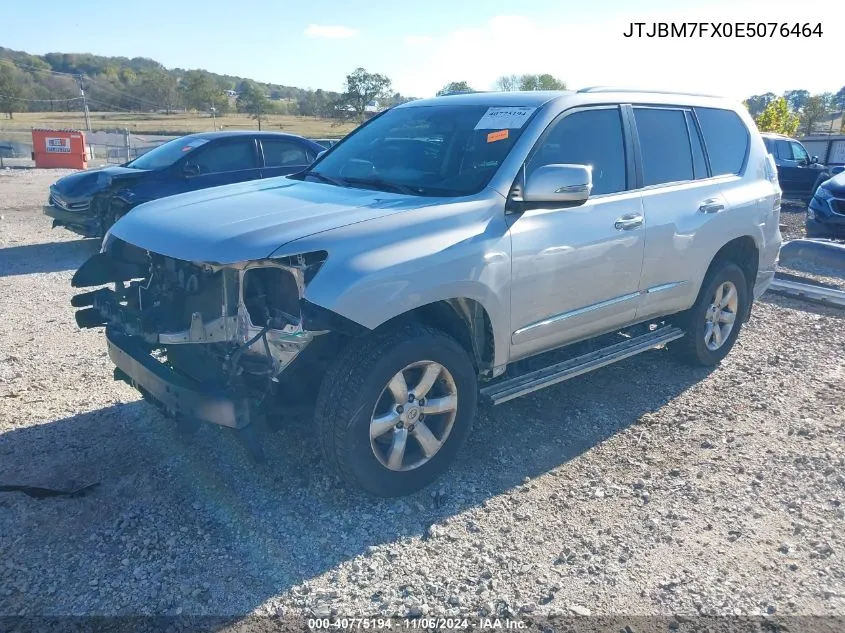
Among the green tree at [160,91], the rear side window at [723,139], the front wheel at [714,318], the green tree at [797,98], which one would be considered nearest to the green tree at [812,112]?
the green tree at [797,98]

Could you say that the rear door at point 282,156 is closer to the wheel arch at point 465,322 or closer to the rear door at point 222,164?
the rear door at point 222,164

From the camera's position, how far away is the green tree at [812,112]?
2201 inches

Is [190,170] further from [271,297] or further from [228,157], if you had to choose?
[271,297]

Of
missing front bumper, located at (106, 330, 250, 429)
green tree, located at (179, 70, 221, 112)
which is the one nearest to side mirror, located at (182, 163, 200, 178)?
missing front bumper, located at (106, 330, 250, 429)

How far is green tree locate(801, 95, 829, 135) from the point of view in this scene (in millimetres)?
55906

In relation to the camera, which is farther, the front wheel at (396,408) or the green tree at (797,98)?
the green tree at (797,98)

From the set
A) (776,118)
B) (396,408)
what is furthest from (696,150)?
(776,118)

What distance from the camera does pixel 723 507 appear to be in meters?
3.61

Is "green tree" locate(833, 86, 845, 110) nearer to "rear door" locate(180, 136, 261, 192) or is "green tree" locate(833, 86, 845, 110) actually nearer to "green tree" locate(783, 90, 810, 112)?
"green tree" locate(783, 90, 810, 112)

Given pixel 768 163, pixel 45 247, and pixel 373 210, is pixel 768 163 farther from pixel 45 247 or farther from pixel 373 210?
pixel 45 247

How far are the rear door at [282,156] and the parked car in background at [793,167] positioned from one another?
1222 centimetres

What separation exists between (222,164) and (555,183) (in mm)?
6852

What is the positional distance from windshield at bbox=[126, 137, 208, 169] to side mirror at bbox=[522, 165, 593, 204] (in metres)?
6.91

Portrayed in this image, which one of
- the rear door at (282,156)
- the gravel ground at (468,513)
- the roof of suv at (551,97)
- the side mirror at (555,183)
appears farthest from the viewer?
the rear door at (282,156)
